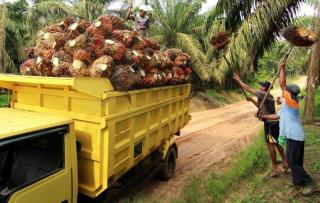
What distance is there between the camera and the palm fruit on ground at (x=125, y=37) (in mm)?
4923

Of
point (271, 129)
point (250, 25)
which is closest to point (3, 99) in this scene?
point (250, 25)

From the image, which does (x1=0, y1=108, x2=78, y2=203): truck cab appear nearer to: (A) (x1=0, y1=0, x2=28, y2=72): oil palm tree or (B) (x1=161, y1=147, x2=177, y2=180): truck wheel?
(B) (x1=161, y1=147, x2=177, y2=180): truck wheel

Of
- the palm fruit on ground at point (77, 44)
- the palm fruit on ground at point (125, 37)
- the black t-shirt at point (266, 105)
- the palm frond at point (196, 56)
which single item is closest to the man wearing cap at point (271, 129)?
the black t-shirt at point (266, 105)

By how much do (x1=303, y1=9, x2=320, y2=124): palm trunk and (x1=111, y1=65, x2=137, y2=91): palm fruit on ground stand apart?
6.83 metres

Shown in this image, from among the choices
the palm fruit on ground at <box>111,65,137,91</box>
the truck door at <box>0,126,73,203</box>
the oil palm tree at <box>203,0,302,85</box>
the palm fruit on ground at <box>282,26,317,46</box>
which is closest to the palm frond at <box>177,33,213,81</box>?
the oil palm tree at <box>203,0,302,85</box>

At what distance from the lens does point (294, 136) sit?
4980 millimetres

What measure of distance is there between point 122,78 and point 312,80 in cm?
793

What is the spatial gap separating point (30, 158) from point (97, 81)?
41.3 inches

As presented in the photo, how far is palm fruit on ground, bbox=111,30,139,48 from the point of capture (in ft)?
16.2

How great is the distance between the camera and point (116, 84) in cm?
429

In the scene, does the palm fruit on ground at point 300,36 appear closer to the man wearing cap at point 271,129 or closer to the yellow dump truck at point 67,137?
the man wearing cap at point 271,129

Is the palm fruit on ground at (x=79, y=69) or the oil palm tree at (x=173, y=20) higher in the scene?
the oil palm tree at (x=173, y=20)

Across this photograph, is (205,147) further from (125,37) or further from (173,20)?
(173,20)

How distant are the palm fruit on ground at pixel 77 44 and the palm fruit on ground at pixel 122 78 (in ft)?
1.61
